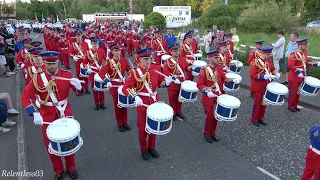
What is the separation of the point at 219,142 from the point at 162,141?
1177 millimetres

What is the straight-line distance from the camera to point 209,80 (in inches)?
210

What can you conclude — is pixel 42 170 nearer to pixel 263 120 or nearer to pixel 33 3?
pixel 263 120

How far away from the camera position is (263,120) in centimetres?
660

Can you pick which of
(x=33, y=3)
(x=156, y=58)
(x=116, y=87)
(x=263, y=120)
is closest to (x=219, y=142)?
(x=263, y=120)

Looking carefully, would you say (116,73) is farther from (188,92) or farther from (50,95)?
(50,95)

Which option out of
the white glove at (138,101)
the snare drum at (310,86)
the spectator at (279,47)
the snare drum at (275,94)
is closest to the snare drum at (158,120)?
the white glove at (138,101)

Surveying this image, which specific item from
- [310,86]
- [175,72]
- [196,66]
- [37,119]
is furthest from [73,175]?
[310,86]

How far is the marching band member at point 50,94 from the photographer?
3.98 meters

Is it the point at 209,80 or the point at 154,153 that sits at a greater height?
the point at 209,80

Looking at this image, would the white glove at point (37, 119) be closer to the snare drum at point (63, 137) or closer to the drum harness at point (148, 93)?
the snare drum at point (63, 137)

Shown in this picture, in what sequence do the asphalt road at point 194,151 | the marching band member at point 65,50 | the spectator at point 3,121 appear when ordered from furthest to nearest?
the marching band member at point 65,50 → the spectator at point 3,121 → the asphalt road at point 194,151

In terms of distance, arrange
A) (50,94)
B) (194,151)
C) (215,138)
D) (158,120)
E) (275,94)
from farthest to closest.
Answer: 1. (275,94)
2. (215,138)
3. (194,151)
4. (158,120)
5. (50,94)

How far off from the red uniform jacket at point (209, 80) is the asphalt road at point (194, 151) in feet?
3.09

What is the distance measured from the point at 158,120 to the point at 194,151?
143 cm
